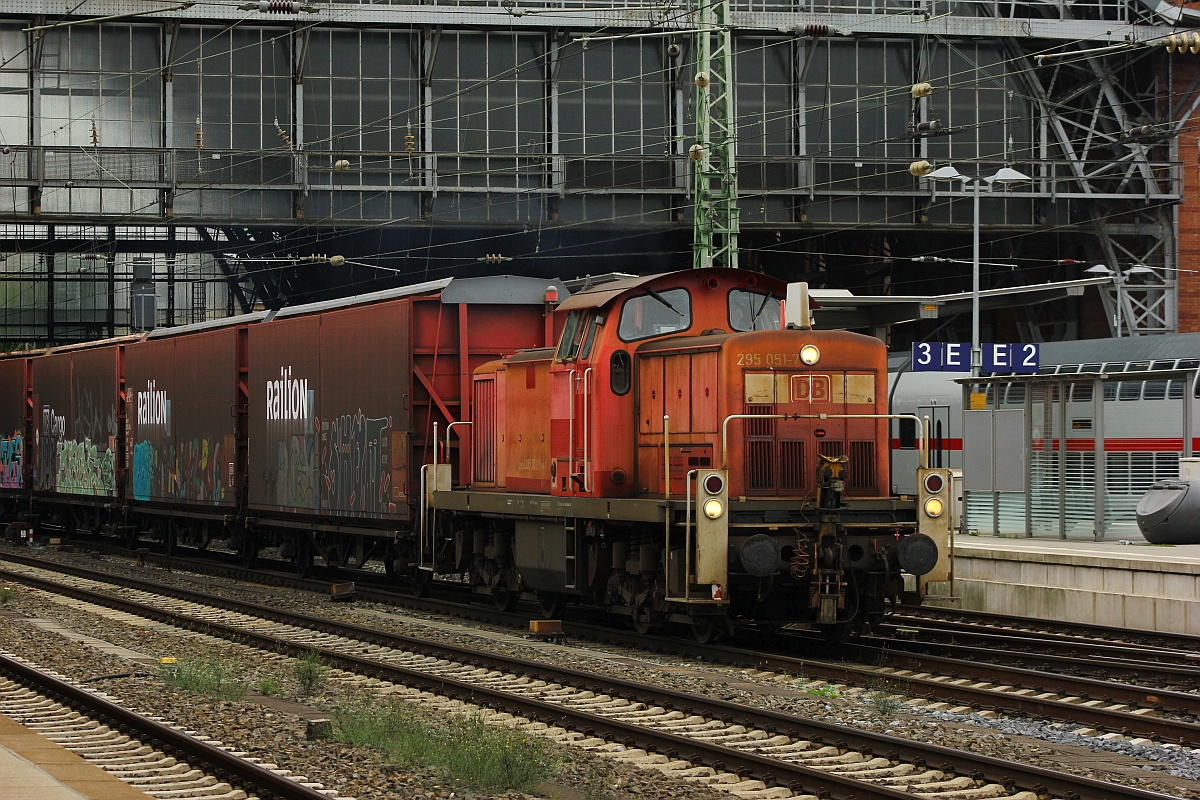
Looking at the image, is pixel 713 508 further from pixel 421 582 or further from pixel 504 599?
pixel 421 582

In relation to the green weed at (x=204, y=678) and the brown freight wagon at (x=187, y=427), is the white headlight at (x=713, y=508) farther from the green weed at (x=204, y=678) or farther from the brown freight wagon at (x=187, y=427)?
the brown freight wagon at (x=187, y=427)

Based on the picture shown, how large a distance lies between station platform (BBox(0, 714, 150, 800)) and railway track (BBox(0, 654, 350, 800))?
27 centimetres

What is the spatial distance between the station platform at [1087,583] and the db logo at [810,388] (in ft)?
11.6

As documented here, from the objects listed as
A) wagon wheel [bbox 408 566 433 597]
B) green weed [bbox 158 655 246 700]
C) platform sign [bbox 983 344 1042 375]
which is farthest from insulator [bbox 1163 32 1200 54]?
green weed [bbox 158 655 246 700]

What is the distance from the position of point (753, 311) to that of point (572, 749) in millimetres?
6053

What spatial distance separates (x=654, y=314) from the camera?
14383mm

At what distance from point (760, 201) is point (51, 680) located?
33124 mm

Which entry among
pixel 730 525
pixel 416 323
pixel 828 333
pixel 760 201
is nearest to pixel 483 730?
pixel 730 525

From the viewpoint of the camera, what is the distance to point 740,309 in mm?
14469

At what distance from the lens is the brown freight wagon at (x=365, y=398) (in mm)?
18422

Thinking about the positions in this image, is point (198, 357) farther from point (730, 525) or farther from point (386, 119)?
point (386, 119)

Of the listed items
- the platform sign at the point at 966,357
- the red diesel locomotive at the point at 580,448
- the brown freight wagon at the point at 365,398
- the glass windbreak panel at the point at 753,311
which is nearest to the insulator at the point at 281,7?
the red diesel locomotive at the point at 580,448

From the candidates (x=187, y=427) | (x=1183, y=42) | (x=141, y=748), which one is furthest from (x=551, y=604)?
(x=1183, y=42)

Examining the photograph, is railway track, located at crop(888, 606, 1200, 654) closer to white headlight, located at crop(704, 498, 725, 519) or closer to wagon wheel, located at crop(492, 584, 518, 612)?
white headlight, located at crop(704, 498, 725, 519)
